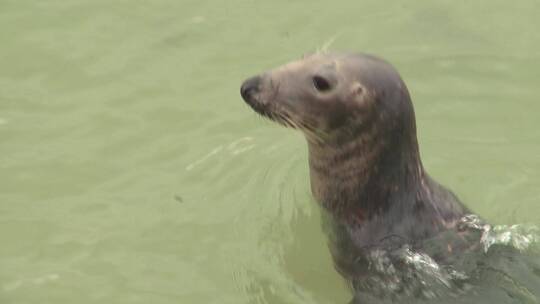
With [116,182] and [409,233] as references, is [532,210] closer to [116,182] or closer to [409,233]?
[409,233]

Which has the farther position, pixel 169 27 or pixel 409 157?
pixel 169 27

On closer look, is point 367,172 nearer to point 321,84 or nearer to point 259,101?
point 321,84

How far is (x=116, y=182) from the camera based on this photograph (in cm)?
614

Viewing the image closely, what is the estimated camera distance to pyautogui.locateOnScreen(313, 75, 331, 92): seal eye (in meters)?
4.55

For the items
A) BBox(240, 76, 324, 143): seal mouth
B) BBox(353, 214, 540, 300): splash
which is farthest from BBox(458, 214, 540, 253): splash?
BBox(240, 76, 324, 143): seal mouth

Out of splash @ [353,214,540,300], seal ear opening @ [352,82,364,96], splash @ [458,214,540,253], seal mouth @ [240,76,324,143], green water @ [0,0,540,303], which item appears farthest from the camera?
green water @ [0,0,540,303]

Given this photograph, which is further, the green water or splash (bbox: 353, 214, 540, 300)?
the green water

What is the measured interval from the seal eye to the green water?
1305 mm

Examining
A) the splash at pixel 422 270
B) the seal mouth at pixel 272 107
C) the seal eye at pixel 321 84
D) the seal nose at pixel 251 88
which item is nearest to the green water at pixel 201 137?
the splash at pixel 422 270

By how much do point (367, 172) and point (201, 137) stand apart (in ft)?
6.32

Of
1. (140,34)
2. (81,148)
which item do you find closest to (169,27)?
(140,34)

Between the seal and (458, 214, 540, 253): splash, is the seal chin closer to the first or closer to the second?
the seal

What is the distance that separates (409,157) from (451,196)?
0.47m

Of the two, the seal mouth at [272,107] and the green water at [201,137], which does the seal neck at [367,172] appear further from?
the green water at [201,137]
